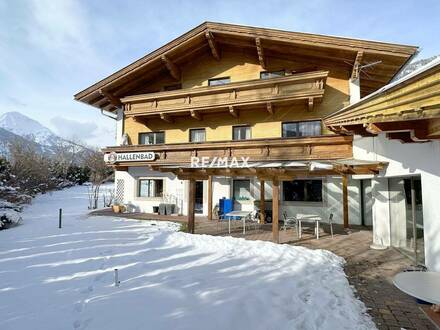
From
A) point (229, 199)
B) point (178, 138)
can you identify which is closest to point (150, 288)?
point (229, 199)

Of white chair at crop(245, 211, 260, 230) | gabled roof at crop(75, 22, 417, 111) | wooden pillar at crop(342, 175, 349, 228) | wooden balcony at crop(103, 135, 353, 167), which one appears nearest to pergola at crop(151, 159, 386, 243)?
wooden balcony at crop(103, 135, 353, 167)

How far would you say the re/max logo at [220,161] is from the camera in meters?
12.7

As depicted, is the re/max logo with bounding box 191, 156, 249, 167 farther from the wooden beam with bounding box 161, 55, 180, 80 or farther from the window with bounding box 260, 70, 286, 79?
the wooden beam with bounding box 161, 55, 180, 80

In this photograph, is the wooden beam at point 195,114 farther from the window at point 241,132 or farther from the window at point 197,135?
the window at point 241,132

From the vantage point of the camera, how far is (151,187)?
53.1 feet

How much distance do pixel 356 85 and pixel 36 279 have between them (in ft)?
43.0

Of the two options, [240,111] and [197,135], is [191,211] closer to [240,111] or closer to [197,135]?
[197,135]

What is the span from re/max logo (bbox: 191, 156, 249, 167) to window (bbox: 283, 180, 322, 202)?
101 inches

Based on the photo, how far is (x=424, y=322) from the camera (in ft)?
→ 13.1

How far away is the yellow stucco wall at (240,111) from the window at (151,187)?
93.1 inches

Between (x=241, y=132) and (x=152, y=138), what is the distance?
5.38 metres

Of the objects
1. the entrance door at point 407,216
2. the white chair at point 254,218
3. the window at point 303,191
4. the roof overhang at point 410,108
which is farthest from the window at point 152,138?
the roof overhang at point 410,108

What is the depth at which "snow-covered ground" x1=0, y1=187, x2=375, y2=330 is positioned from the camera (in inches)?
158

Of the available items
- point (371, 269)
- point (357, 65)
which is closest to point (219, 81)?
point (357, 65)
